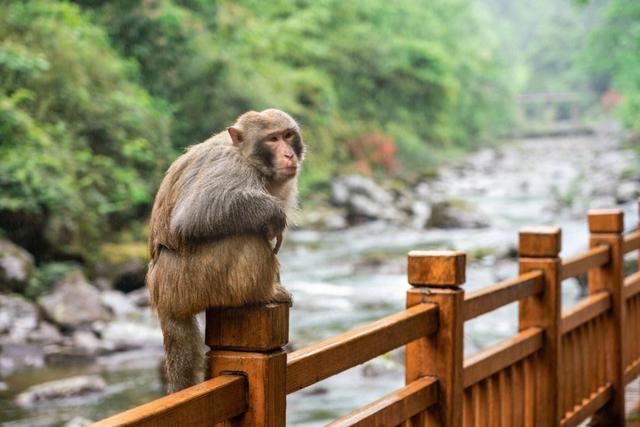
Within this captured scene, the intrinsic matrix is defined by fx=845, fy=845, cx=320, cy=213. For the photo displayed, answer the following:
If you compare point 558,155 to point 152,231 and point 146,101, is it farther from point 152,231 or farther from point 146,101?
point 152,231

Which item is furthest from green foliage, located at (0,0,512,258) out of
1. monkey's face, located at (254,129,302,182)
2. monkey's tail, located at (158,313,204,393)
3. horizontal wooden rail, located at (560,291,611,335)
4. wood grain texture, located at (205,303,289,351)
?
wood grain texture, located at (205,303,289,351)

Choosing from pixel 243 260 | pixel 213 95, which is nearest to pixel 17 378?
pixel 243 260

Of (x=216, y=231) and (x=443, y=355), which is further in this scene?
(x=443, y=355)

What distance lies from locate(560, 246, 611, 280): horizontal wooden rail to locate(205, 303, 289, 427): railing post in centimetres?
224

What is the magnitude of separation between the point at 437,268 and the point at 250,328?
43.9 inches

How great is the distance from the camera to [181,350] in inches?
99.7

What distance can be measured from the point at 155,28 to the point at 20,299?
9.70 meters

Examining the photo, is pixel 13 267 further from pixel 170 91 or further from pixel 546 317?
pixel 170 91

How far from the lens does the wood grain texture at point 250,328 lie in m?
2.00

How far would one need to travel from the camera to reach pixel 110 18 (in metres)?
17.8

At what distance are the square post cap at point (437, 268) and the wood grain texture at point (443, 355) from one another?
3 centimetres

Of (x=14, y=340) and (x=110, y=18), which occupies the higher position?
(x=110, y=18)

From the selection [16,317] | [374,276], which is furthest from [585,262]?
[374,276]

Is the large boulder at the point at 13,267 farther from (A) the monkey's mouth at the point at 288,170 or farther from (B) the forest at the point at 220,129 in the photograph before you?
(A) the monkey's mouth at the point at 288,170
